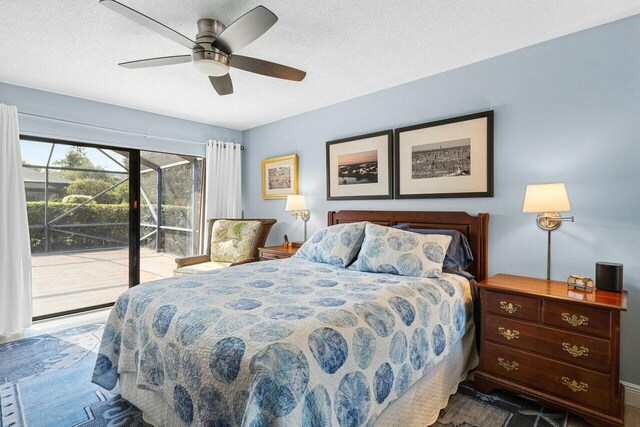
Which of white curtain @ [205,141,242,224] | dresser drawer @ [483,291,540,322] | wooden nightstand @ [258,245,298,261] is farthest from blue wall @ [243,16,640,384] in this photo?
white curtain @ [205,141,242,224]

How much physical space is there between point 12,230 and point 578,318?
455cm

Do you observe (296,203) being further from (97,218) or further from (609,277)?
(609,277)

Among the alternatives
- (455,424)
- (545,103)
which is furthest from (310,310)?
(545,103)

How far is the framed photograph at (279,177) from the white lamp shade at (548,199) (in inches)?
107

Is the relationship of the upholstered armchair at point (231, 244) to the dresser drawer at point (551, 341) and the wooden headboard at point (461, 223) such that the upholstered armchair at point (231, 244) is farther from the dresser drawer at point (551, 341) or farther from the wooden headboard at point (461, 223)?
the dresser drawer at point (551, 341)

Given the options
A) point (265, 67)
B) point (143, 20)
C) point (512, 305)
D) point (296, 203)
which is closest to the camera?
point (143, 20)

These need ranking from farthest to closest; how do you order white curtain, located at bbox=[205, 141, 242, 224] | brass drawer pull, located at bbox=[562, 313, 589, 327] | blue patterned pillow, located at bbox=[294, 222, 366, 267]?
white curtain, located at bbox=[205, 141, 242, 224] < blue patterned pillow, located at bbox=[294, 222, 366, 267] < brass drawer pull, located at bbox=[562, 313, 589, 327]

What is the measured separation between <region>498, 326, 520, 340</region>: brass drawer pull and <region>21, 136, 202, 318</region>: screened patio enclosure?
12.8ft

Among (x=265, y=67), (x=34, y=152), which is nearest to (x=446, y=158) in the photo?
(x=265, y=67)

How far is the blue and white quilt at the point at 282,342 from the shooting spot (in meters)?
1.15

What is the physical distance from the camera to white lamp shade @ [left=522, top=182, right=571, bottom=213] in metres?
2.02

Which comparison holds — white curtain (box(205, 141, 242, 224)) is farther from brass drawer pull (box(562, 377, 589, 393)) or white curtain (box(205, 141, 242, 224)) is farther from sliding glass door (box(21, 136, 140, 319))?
brass drawer pull (box(562, 377, 589, 393))

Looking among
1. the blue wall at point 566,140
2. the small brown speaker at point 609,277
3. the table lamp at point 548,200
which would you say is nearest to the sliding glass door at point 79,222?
the blue wall at point 566,140

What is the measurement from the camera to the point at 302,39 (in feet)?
7.57
